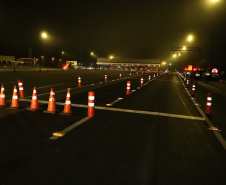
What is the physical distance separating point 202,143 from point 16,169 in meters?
4.32

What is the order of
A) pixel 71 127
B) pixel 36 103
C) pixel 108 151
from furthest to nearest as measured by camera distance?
pixel 36 103 → pixel 71 127 → pixel 108 151

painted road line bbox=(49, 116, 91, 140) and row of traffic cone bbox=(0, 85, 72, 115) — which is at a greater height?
row of traffic cone bbox=(0, 85, 72, 115)

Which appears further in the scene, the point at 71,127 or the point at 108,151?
the point at 71,127

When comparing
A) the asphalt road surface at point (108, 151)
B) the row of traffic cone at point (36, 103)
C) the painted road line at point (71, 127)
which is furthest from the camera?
the row of traffic cone at point (36, 103)

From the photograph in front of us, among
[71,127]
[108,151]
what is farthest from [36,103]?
[108,151]

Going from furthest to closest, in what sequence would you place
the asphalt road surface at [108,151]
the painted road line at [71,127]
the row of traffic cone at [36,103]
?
the row of traffic cone at [36,103] < the painted road line at [71,127] < the asphalt road surface at [108,151]

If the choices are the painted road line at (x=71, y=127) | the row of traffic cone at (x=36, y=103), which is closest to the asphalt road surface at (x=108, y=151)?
the painted road line at (x=71, y=127)

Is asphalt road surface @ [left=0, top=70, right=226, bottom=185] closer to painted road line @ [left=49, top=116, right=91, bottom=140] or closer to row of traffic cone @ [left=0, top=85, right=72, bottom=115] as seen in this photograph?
painted road line @ [left=49, top=116, right=91, bottom=140]

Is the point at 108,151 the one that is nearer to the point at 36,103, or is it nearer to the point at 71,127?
the point at 71,127

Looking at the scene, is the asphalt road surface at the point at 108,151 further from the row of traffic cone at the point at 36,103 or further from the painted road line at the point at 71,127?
the row of traffic cone at the point at 36,103

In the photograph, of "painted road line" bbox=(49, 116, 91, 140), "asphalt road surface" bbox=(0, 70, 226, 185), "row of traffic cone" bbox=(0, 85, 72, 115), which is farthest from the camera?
"row of traffic cone" bbox=(0, 85, 72, 115)

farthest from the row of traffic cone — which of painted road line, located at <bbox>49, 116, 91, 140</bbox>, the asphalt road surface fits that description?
painted road line, located at <bbox>49, 116, 91, 140</bbox>

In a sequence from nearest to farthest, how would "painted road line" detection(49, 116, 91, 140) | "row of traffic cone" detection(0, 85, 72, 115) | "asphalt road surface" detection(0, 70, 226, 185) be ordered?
"asphalt road surface" detection(0, 70, 226, 185) → "painted road line" detection(49, 116, 91, 140) → "row of traffic cone" detection(0, 85, 72, 115)

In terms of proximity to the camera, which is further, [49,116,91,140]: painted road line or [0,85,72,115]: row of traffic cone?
[0,85,72,115]: row of traffic cone
